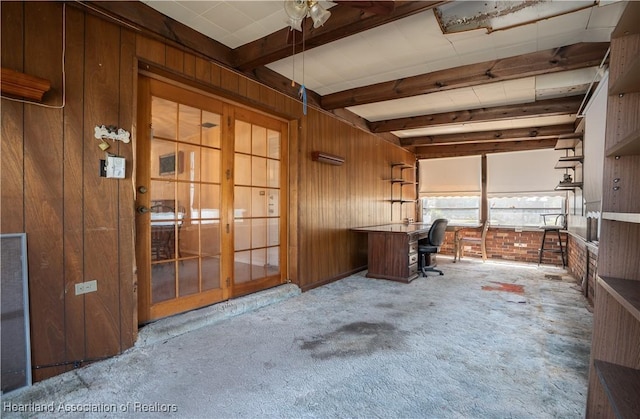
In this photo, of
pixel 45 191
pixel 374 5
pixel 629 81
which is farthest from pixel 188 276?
pixel 629 81

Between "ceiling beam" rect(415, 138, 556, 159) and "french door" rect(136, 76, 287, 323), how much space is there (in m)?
5.06

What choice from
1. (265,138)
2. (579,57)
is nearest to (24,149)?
(265,138)

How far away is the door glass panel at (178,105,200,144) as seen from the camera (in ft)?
9.50

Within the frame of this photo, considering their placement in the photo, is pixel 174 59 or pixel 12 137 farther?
pixel 174 59

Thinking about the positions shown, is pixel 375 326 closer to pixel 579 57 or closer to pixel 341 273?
pixel 341 273

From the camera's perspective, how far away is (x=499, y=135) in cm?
612

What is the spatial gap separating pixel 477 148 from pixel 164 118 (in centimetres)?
679

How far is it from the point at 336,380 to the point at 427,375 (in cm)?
62

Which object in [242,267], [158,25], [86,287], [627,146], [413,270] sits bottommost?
[413,270]

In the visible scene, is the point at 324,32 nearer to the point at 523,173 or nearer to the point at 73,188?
the point at 73,188

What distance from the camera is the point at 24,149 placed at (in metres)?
1.87

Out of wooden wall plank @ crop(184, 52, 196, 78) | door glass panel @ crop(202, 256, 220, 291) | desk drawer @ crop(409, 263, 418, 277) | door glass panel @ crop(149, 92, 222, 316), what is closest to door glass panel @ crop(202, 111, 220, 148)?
door glass panel @ crop(149, 92, 222, 316)

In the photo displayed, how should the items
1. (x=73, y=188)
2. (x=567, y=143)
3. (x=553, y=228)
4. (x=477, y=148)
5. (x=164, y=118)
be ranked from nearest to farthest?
(x=73, y=188), (x=164, y=118), (x=567, y=143), (x=553, y=228), (x=477, y=148)

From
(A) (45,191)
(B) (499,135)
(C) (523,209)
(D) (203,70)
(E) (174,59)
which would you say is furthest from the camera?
(C) (523,209)
